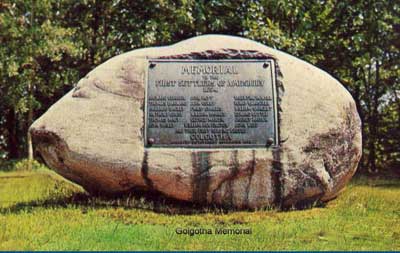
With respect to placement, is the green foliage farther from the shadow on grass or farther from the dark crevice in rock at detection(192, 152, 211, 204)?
the dark crevice in rock at detection(192, 152, 211, 204)

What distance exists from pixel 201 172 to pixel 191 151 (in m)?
0.31

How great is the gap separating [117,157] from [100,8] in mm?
11291

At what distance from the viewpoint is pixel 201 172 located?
673 centimetres

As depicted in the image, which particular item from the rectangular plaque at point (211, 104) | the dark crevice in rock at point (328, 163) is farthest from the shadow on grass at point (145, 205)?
the rectangular plaque at point (211, 104)

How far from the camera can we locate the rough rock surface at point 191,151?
672cm

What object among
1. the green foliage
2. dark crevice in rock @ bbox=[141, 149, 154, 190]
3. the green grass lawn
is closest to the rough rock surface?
dark crevice in rock @ bbox=[141, 149, 154, 190]

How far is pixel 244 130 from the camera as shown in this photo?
23.3ft

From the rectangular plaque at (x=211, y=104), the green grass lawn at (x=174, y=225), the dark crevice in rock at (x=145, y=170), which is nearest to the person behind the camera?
the green grass lawn at (x=174, y=225)

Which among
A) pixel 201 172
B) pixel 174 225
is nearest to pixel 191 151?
pixel 201 172

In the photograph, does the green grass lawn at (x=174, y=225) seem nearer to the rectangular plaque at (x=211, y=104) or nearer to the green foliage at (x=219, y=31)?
the rectangular plaque at (x=211, y=104)

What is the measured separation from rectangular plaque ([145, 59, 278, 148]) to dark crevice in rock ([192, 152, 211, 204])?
220 mm

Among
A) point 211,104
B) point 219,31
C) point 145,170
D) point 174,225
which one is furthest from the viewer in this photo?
point 219,31

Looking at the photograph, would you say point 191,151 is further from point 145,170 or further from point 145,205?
point 145,205

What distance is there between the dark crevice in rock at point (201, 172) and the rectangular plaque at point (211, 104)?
220 millimetres
